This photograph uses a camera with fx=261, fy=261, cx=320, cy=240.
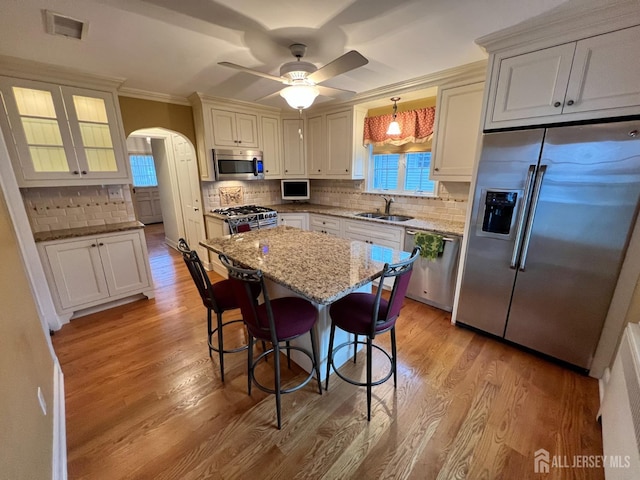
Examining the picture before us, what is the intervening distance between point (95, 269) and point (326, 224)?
2.78 meters

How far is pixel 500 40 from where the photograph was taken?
1903mm

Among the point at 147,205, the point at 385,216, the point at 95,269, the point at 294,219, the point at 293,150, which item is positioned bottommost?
the point at 95,269

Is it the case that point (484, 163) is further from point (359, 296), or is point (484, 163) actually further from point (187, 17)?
point (187, 17)

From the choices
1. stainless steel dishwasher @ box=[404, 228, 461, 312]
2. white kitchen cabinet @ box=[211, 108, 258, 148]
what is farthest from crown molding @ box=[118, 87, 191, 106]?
stainless steel dishwasher @ box=[404, 228, 461, 312]

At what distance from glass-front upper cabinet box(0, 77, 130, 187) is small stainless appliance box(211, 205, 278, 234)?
118cm

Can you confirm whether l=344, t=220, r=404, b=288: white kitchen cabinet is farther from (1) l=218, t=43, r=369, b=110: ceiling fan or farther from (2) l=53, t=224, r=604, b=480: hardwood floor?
(1) l=218, t=43, r=369, b=110: ceiling fan

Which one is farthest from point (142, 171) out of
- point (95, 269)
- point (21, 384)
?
point (21, 384)

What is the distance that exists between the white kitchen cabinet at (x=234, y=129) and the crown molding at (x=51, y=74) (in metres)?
1.04

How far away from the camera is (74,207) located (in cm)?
293

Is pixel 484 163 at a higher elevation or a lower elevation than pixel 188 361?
higher

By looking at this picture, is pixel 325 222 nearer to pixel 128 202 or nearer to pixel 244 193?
pixel 244 193

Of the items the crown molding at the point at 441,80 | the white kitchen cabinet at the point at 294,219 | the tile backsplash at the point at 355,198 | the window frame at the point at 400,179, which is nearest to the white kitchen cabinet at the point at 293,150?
the tile backsplash at the point at 355,198

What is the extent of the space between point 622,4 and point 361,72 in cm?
174

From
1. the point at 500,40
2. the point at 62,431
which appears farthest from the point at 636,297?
the point at 62,431
